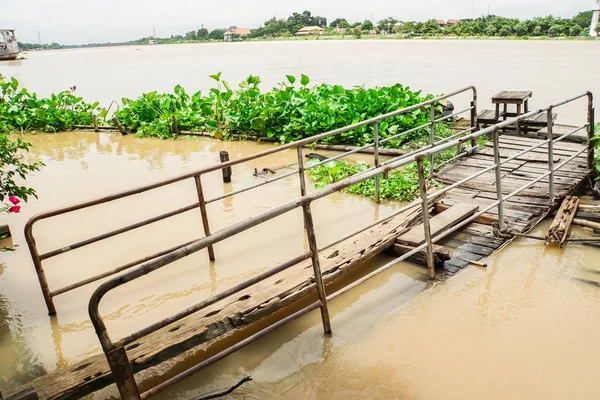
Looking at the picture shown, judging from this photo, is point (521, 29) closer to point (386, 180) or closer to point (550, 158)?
point (386, 180)

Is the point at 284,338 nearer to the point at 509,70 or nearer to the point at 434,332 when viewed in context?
the point at 434,332

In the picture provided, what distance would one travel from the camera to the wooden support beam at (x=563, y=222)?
4.21 meters

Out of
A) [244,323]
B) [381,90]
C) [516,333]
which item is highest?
[381,90]

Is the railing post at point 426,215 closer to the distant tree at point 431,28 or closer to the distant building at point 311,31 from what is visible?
the distant tree at point 431,28

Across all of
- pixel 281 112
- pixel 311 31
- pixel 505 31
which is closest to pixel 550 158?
pixel 281 112

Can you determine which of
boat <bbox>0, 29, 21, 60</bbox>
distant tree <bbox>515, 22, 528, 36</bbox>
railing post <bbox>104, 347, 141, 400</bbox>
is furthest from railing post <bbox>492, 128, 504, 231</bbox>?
boat <bbox>0, 29, 21, 60</bbox>

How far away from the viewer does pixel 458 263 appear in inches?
159

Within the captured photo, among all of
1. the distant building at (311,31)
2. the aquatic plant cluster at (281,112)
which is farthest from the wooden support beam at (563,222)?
the distant building at (311,31)

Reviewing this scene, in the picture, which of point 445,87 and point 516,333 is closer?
point 516,333

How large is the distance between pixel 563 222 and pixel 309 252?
9.16 ft

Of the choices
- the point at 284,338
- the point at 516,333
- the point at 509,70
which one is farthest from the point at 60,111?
the point at 509,70

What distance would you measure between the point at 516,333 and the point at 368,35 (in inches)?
3417

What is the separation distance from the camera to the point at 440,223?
429 cm

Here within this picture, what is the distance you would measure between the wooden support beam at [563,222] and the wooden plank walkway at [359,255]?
131mm
